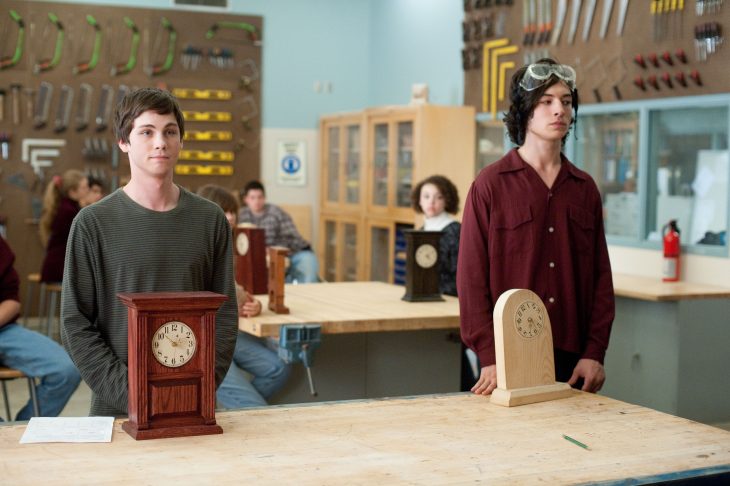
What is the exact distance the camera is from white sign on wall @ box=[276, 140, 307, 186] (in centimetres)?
957

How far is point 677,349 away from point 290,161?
214 inches

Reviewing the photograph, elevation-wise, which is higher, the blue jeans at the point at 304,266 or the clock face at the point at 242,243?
the clock face at the point at 242,243

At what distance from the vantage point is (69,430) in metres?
2.03

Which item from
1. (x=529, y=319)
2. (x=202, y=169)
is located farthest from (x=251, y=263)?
(x=202, y=169)

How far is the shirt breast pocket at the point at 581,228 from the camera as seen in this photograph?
2785 mm

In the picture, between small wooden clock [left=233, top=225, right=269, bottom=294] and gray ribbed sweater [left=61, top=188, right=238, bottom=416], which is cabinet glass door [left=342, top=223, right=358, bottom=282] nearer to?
small wooden clock [left=233, top=225, right=269, bottom=294]

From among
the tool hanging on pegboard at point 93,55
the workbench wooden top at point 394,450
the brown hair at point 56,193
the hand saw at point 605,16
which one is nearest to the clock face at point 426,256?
the workbench wooden top at point 394,450

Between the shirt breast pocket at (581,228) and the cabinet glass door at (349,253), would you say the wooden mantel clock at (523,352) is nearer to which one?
the shirt breast pocket at (581,228)

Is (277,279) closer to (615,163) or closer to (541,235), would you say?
(541,235)

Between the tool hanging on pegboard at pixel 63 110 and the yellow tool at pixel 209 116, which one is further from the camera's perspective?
the yellow tool at pixel 209 116

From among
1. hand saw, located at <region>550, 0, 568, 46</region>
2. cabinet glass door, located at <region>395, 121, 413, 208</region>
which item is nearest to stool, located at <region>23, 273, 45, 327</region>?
cabinet glass door, located at <region>395, 121, 413, 208</region>

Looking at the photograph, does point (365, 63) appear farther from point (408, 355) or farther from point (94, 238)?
point (94, 238)

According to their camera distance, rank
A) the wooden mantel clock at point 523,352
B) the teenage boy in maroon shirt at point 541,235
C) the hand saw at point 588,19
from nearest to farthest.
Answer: the wooden mantel clock at point 523,352, the teenage boy in maroon shirt at point 541,235, the hand saw at point 588,19

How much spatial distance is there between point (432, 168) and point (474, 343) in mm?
4967
